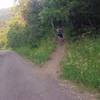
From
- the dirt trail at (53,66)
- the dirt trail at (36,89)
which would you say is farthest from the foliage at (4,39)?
the dirt trail at (36,89)

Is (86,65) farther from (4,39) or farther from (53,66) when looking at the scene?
(4,39)

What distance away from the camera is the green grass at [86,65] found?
10.6 meters

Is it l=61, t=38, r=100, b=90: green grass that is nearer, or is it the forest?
l=61, t=38, r=100, b=90: green grass

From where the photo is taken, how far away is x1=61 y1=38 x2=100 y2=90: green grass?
416 inches

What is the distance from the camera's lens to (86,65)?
12.0 metres

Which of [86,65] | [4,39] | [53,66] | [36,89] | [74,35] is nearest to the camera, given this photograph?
[36,89]

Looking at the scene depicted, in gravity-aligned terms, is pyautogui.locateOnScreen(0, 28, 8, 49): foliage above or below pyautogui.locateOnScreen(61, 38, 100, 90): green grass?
below

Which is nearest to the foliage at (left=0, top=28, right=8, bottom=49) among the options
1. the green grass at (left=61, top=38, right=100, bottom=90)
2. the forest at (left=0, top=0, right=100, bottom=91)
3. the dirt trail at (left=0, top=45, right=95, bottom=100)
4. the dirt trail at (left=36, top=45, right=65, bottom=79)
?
the forest at (left=0, top=0, right=100, bottom=91)

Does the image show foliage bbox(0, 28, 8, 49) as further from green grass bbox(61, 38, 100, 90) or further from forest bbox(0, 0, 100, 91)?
green grass bbox(61, 38, 100, 90)

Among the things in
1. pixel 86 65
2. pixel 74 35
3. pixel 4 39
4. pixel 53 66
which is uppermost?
pixel 74 35

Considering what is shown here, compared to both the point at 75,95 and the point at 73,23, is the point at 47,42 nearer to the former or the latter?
the point at 73,23

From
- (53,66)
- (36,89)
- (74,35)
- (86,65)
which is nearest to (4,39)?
(74,35)

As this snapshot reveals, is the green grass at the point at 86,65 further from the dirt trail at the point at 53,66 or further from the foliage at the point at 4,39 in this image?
the foliage at the point at 4,39

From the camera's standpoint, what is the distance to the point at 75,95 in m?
9.43
